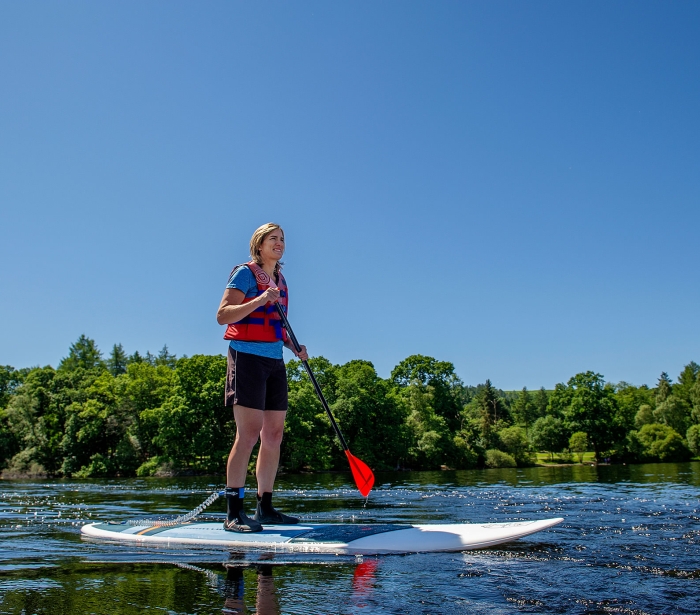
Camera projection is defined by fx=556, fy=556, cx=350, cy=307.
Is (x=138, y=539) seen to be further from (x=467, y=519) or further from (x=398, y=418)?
(x=398, y=418)

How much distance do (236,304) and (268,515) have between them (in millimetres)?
1949

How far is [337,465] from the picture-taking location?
47469 millimetres

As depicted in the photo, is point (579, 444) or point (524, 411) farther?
point (524, 411)

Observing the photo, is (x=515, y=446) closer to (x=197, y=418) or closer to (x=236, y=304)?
(x=197, y=418)

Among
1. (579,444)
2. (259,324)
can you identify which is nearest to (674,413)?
(579,444)

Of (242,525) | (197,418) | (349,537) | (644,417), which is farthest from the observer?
(644,417)

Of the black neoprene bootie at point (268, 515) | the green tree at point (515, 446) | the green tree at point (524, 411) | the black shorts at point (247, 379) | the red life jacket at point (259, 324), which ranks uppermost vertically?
the red life jacket at point (259, 324)

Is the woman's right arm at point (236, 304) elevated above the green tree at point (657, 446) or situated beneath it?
Answer: elevated above

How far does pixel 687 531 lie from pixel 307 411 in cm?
4219

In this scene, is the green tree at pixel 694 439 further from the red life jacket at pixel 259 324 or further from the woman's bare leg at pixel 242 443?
the woman's bare leg at pixel 242 443

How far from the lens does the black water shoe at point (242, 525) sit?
4520 mm

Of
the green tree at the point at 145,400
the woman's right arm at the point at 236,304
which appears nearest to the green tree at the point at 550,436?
the green tree at the point at 145,400

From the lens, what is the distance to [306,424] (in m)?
44.5

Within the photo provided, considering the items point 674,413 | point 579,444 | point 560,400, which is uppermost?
point 560,400
